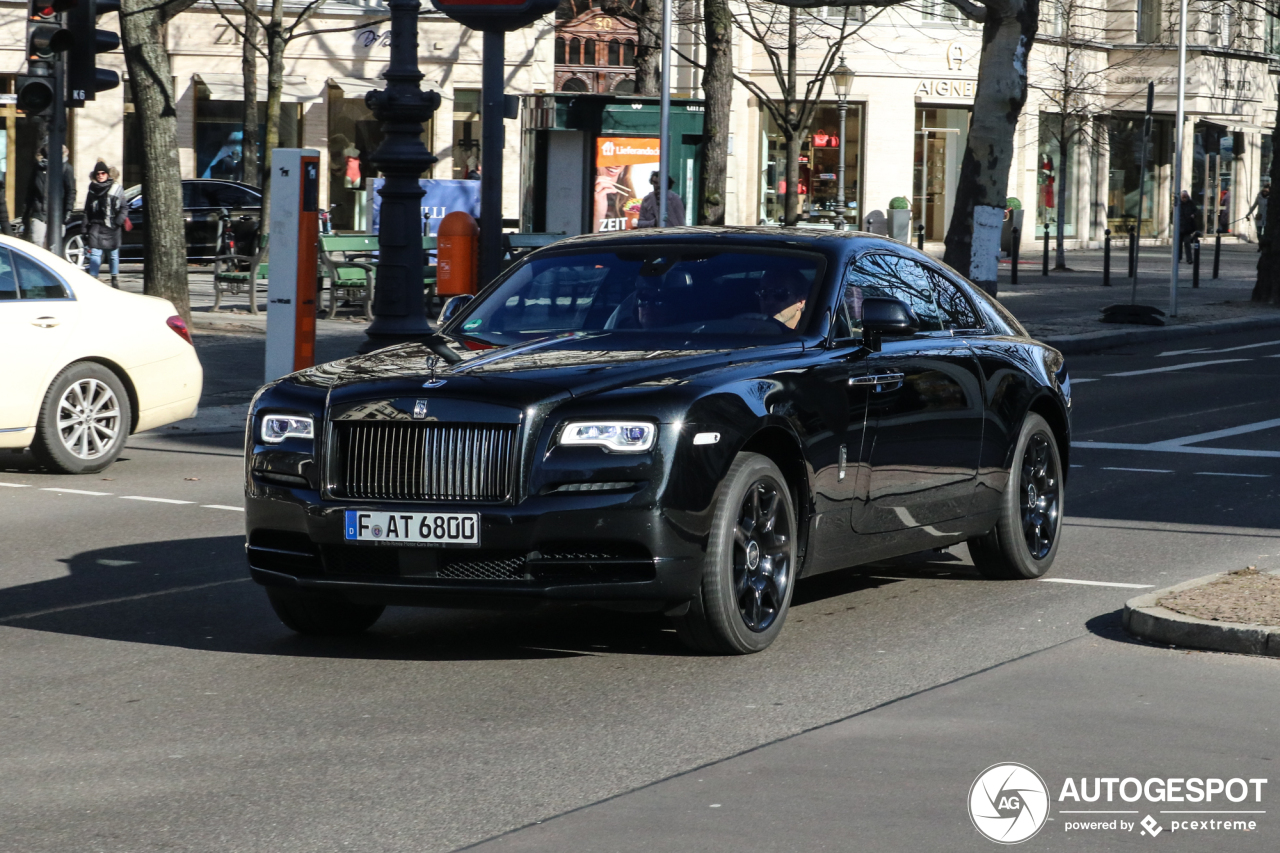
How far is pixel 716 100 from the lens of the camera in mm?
27500

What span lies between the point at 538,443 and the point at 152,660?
1628mm

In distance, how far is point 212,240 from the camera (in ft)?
118

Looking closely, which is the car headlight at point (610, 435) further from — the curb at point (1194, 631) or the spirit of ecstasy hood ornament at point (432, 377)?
the curb at point (1194, 631)

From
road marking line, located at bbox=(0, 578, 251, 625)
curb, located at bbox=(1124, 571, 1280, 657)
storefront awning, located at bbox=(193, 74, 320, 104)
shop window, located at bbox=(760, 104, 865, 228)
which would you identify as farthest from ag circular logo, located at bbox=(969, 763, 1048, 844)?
shop window, located at bbox=(760, 104, 865, 228)

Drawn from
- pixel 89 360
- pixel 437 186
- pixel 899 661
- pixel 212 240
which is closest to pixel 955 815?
pixel 899 661

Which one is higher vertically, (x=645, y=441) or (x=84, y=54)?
(x=84, y=54)

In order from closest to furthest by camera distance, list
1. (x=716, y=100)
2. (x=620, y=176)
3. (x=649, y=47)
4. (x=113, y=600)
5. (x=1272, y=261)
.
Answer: (x=113, y=600)
(x=716, y=100)
(x=620, y=176)
(x=649, y=47)
(x=1272, y=261)

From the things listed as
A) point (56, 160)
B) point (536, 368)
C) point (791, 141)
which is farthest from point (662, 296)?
point (791, 141)

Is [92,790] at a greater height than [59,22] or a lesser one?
lesser

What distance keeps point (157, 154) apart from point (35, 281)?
349 inches

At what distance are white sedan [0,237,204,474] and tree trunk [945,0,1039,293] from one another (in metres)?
12.6

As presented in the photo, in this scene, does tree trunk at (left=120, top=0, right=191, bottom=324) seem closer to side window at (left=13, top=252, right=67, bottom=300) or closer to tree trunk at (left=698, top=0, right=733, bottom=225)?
side window at (left=13, top=252, right=67, bottom=300)

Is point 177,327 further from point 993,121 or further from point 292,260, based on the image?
point 993,121

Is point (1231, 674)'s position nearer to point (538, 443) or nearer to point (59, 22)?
point (538, 443)
